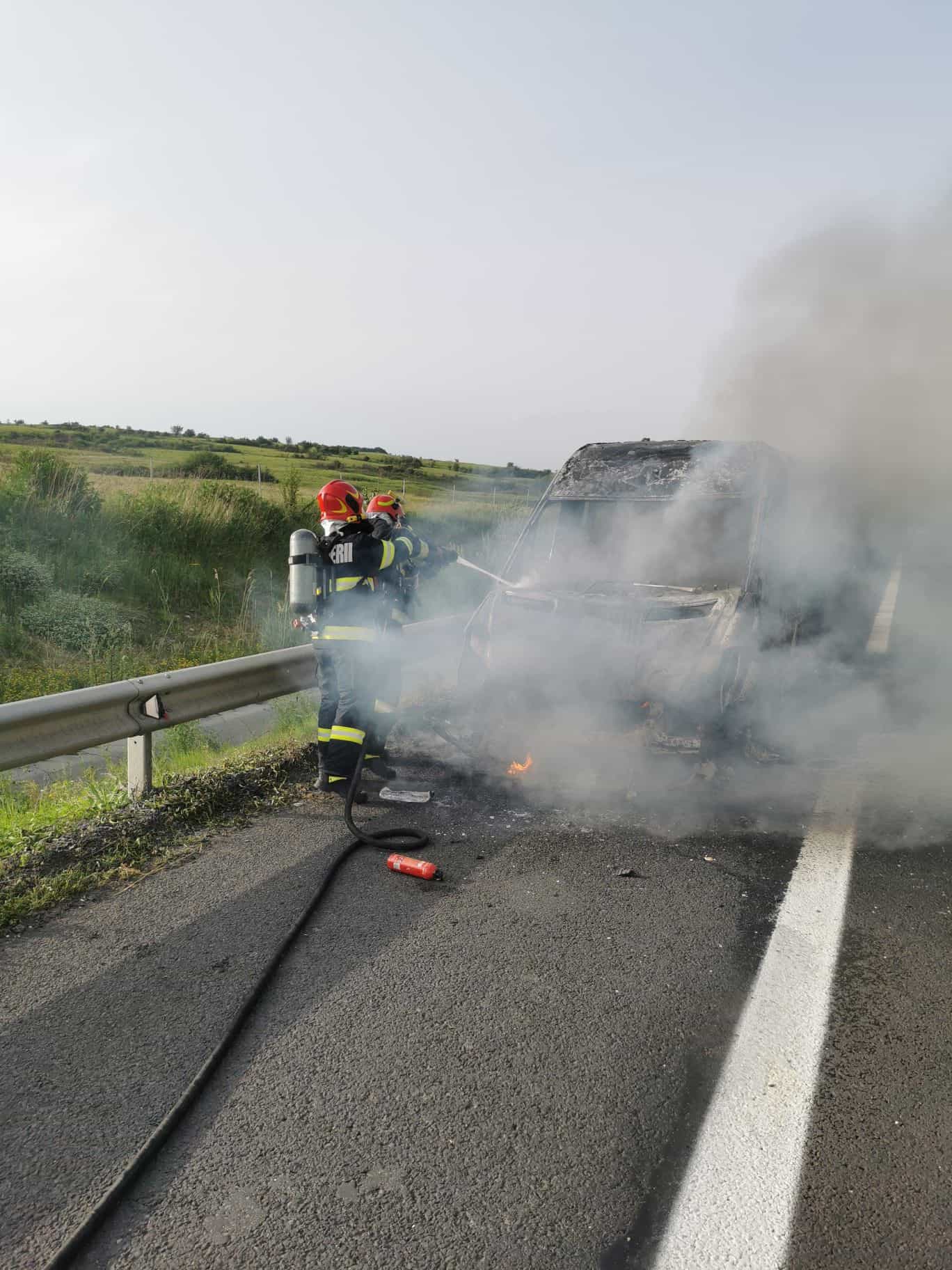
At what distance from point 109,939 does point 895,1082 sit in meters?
2.68

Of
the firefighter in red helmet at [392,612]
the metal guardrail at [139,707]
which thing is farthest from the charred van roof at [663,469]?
the metal guardrail at [139,707]

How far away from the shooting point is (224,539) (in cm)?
1229

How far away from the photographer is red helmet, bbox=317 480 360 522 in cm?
534

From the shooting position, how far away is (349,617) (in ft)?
17.1

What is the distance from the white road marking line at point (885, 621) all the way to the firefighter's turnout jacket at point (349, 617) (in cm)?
610

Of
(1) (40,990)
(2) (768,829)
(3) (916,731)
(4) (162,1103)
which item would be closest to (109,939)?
(1) (40,990)

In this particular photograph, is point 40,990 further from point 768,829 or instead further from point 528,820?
point 768,829

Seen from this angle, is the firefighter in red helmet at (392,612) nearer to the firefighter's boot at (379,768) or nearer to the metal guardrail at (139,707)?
the firefighter's boot at (379,768)

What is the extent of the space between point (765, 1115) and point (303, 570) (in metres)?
3.67

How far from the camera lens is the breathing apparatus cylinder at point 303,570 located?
16.5ft

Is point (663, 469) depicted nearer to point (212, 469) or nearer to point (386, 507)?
point (386, 507)

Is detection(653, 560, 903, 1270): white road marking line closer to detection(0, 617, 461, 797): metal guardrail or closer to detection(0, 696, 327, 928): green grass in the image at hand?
detection(0, 696, 327, 928): green grass

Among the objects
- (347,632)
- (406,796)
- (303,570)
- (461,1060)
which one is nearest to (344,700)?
(347,632)

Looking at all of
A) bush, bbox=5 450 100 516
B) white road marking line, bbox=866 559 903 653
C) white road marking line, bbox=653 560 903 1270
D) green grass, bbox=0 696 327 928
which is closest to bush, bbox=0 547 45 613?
bush, bbox=5 450 100 516
